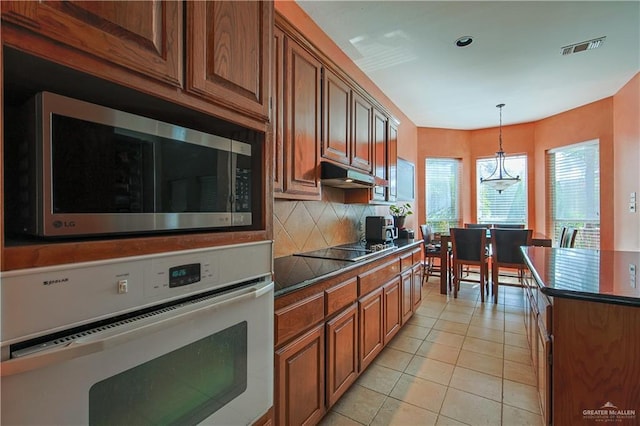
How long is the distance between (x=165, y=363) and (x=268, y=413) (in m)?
0.56

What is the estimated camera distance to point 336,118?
230 cm

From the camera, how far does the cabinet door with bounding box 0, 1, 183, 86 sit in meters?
0.58

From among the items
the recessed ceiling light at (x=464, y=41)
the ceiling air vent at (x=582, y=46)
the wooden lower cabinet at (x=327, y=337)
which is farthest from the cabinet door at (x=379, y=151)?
the ceiling air vent at (x=582, y=46)

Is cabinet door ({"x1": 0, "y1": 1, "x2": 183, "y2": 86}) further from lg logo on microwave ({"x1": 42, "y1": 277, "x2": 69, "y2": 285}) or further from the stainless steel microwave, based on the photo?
lg logo on microwave ({"x1": 42, "y1": 277, "x2": 69, "y2": 285})

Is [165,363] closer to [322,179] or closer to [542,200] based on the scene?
[322,179]

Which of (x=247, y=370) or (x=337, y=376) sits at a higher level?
(x=247, y=370)

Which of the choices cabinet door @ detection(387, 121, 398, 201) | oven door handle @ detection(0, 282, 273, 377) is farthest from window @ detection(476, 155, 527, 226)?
oven door handle @ detection(0, 282, 273, 377)

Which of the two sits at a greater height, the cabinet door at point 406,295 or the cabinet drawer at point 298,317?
the cabinet drawer at point 298,317

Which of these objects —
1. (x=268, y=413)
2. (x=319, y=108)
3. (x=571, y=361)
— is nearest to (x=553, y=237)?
(x=571, y=361)

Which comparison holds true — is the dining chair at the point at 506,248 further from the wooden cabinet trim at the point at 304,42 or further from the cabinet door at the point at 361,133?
the wooden cabinet trim at the point at 304,42

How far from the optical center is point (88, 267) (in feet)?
2.06

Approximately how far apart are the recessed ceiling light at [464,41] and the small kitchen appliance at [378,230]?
1.83 meters

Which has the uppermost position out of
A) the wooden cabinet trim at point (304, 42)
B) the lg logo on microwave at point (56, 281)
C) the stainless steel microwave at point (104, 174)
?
the wooden cabinet trim at point (304, 42)

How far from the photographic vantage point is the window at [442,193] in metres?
5.70
